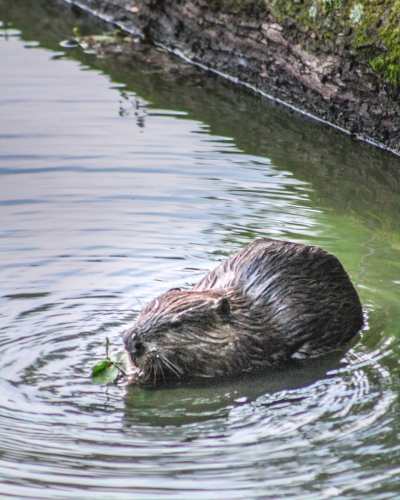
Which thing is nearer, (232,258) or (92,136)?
(232,258)

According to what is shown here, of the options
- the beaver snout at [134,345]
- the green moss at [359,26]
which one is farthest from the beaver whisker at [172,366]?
the green moss at [359,26]

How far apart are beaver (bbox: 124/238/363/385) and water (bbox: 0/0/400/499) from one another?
15cm

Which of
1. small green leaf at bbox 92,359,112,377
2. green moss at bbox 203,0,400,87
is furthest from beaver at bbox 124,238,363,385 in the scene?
green moss at bbox 203,0,400,87

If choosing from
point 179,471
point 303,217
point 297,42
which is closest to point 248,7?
point 297,42

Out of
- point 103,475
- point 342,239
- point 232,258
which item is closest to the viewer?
point 103,475

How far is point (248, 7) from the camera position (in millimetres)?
12656

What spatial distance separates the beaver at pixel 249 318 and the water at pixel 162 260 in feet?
0.50

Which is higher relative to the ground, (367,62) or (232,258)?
(367,62)

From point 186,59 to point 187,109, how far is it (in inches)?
67.8

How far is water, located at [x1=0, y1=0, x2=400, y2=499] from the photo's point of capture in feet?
20.1

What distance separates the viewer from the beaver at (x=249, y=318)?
7.07 meters

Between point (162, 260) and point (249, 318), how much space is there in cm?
143

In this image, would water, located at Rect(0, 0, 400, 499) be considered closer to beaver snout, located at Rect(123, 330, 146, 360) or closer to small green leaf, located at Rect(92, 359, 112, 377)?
small green leaf, located at Rect(92, 359, 112, 377)

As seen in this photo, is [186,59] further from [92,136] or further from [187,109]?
[92,136]
